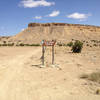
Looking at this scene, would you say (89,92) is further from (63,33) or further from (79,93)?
(63,33)

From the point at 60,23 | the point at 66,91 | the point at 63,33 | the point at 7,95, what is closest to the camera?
the point at 7,95

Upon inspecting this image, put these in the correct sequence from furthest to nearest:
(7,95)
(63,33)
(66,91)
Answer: (63,33) → (66,91) → (7,95)

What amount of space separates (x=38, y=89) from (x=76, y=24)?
14782 centimetres

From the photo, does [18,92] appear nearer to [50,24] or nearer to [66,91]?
[66,91]

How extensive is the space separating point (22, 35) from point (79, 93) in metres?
137

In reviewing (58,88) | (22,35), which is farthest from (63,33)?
(58,88)

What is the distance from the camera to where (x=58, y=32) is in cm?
13588

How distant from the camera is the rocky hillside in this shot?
131 meters

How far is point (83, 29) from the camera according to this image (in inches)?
5842

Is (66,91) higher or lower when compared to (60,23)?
lower

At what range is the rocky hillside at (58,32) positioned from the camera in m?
131

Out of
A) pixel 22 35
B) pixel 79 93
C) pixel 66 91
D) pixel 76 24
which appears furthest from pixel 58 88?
pixel 76 24

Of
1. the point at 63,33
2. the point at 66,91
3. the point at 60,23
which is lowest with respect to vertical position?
the point at 66,91

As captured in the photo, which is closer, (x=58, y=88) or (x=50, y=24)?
(x=58, y=88)
